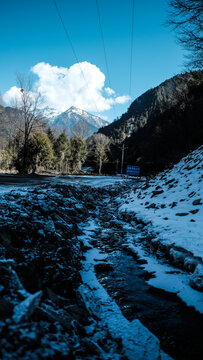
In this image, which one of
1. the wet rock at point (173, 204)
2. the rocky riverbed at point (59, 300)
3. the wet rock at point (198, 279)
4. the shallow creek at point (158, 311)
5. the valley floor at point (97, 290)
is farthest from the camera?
the wet rock at point (173, 204)

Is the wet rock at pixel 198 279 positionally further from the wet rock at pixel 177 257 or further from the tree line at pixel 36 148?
the tree line at pixel 36 148

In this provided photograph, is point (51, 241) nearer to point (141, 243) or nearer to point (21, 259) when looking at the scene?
point (21, 259)

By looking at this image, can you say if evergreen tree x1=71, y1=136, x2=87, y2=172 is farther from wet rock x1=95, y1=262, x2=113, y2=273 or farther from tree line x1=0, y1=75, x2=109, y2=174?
wet rock x1=95, y1=262, x2=113, y2=273

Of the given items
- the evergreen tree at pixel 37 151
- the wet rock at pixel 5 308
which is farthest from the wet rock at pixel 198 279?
the evergreen tree at pixel 37 151

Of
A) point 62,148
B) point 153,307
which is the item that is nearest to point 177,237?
point 153,307

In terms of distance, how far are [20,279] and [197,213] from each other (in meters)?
4.39

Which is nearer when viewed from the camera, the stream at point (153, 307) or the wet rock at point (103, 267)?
the stream at point (153, 307)

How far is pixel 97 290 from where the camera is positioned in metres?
2.57

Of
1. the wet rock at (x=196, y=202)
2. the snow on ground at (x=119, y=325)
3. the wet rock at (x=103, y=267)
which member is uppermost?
the wet rock at (x=196, y=202)

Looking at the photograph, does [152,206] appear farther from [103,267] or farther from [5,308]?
[5,308]

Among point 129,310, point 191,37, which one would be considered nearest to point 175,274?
point 129,310

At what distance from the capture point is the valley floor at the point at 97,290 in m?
1.40

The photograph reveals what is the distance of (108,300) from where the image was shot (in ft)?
7.80

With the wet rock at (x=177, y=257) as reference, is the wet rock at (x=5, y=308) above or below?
above
